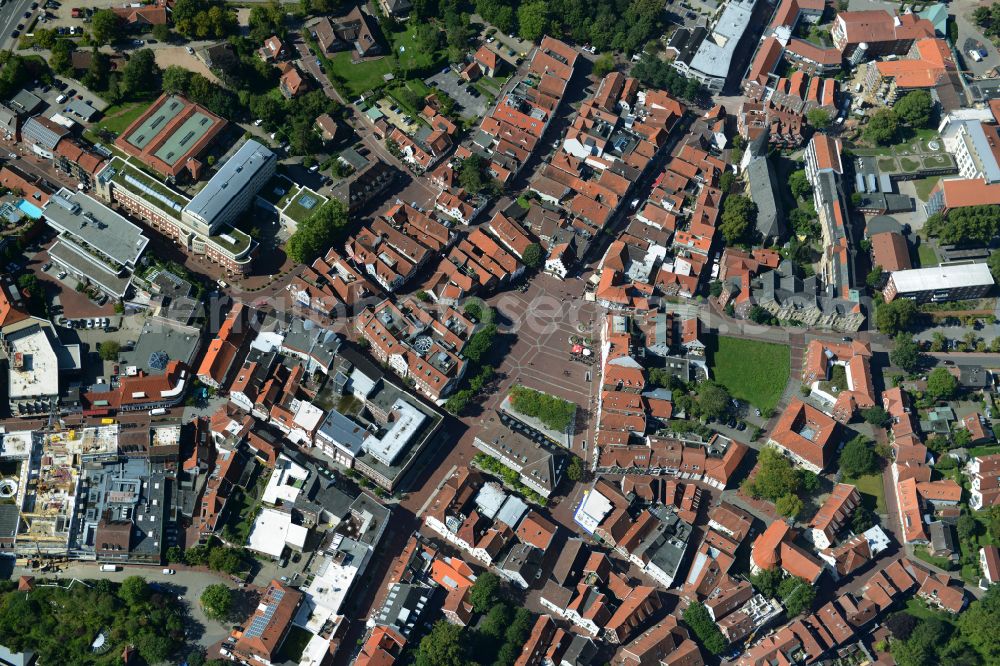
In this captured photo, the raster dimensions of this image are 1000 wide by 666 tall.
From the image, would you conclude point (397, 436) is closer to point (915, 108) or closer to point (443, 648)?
point (443, 648)

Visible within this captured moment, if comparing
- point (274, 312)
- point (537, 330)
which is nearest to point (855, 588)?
point (537, 330)

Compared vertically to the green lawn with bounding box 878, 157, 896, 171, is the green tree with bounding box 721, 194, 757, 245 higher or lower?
lower

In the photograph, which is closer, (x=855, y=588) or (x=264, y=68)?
(x=855, y=588)

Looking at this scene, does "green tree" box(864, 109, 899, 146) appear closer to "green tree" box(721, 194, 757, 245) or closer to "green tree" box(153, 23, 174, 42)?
"green tree" box(721, 194, 757, 245)

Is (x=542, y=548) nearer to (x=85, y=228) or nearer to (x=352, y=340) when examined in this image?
(x=352, y=340)

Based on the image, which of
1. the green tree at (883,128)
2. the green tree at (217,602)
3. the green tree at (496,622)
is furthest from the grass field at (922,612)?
the green tree at (217,602)

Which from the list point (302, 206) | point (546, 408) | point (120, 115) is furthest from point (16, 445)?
point (546, 408)

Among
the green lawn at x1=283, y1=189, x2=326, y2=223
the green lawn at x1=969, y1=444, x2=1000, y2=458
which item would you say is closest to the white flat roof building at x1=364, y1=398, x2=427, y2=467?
the green lawn at x1=283, y1=189, x2=326, y2=223
